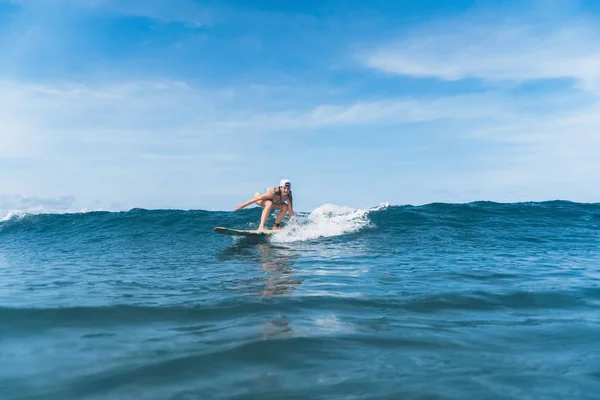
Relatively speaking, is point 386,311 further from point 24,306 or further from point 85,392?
point 24,306

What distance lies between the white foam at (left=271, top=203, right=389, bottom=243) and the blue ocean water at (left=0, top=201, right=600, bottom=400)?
241 cm

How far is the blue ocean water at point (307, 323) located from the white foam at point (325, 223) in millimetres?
2408

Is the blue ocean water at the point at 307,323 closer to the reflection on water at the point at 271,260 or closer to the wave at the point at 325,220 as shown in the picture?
the reflection on water at the point at 271,260

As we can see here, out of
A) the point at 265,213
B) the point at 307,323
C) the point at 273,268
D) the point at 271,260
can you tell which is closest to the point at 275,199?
the point at 265,213

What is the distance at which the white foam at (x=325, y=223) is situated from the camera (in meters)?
15.2

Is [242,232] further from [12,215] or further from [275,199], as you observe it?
[12,215]

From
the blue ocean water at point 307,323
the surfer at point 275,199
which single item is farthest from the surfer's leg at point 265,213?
the blue ocean water at point 307,323

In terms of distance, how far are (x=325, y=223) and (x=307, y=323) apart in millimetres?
11649

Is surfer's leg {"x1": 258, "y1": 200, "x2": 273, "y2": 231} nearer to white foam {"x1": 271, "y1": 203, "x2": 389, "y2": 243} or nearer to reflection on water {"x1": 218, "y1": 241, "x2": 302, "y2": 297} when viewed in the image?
white foam {"x1": 271, "y1": 203, "x2": 389, "y2": 243}

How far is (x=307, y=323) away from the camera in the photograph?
518 centimetres

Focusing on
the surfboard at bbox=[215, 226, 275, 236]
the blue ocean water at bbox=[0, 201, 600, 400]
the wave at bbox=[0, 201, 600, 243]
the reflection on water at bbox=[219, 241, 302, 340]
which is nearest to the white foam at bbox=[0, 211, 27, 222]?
the wave at bbox=[0, 201, 600, 243]

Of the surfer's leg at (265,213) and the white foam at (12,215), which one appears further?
the white foam at (12,215)

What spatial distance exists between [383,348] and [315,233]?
37.0ft

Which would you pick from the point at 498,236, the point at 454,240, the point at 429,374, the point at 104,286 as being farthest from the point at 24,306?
the point at 498,236
